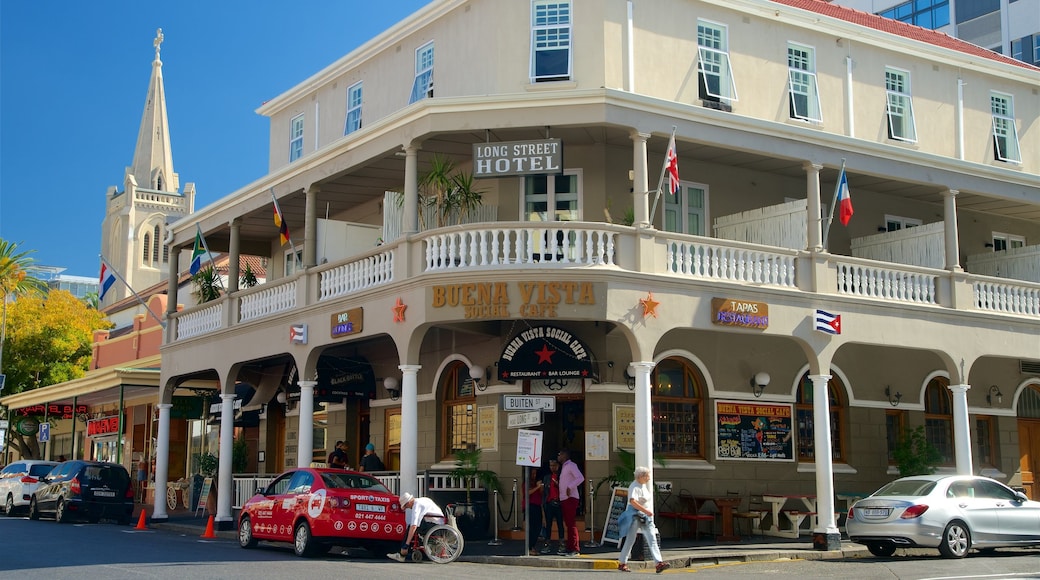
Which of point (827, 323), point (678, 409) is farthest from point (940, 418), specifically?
point (678, 409)

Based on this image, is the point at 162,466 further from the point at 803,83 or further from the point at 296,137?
the point at 803,83

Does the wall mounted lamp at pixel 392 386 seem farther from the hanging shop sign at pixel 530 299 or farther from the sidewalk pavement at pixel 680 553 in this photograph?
the hanging shop sign at pixel 530 299

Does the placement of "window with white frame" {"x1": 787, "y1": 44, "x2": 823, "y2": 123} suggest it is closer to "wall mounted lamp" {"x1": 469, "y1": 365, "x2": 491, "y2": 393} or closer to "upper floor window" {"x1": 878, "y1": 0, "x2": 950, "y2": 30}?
"wall mounted lamp" {"x1": 469, "y1": 365, "x2": 491, "y2": 393}

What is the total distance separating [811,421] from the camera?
2494 cm

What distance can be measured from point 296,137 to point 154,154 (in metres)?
93.6

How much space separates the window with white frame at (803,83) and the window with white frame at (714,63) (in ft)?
5.41

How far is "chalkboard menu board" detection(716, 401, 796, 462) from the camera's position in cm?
2347

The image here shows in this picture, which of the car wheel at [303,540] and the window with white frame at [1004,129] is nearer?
the car wheel at [303,540]

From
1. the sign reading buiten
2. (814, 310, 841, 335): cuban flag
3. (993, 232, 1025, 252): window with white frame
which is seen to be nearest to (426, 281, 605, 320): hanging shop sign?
the sign reading buiten

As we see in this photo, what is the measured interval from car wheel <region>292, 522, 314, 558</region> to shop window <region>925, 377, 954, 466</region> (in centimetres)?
1534

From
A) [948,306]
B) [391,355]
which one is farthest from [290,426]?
[948,306]

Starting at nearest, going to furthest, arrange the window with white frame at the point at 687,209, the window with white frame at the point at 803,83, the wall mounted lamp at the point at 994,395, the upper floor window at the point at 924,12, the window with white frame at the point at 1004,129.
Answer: the window with white frame at the point at 687,209 < the window with white frame at the point at 803,83 < the wall mounted lamp at the point at 994,395 < the window with white frame at the point at 1004,129 < the upper floor window at the point at 924,12

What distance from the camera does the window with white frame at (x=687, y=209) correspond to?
78.1ft

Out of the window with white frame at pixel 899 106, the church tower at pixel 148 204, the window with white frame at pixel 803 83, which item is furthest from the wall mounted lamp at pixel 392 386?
the church tower at pixel 148 204
